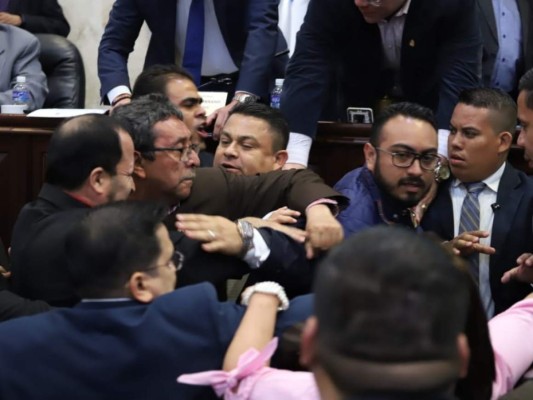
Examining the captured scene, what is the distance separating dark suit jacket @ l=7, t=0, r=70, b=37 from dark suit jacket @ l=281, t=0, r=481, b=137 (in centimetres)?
202

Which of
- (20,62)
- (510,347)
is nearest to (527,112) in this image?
(510,347)

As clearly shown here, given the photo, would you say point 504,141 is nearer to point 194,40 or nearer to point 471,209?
point 471,209

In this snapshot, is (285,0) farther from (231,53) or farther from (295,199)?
(295,199)

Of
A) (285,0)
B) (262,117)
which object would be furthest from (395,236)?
(285,0)

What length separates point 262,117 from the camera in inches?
130

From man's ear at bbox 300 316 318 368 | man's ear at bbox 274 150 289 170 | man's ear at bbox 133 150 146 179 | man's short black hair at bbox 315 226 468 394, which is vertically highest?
man's short black hair at bbox 315 226 468 394

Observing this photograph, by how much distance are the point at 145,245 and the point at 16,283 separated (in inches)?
24.0

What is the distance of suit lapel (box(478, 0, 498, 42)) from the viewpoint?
14.2ft

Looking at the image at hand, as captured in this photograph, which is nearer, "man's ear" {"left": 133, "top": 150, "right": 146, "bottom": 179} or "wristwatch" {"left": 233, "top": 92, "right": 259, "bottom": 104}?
"man's ear" {"left": 133, "top": 150, "right": 146, "bottom": 179}

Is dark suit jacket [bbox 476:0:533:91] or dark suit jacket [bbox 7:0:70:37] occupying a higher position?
dark suit jacket [bbox 476:0:533:91]

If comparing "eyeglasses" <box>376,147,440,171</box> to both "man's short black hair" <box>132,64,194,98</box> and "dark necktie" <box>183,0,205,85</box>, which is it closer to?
"man's short black hair" <box>132,64,194,98</box>

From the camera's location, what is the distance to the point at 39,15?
17.3ft

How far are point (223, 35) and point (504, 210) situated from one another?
61.1 inches

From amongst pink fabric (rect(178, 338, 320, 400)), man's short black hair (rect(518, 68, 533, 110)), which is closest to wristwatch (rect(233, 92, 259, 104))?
man's short black hair (rect(518, 68, 533, 110))
